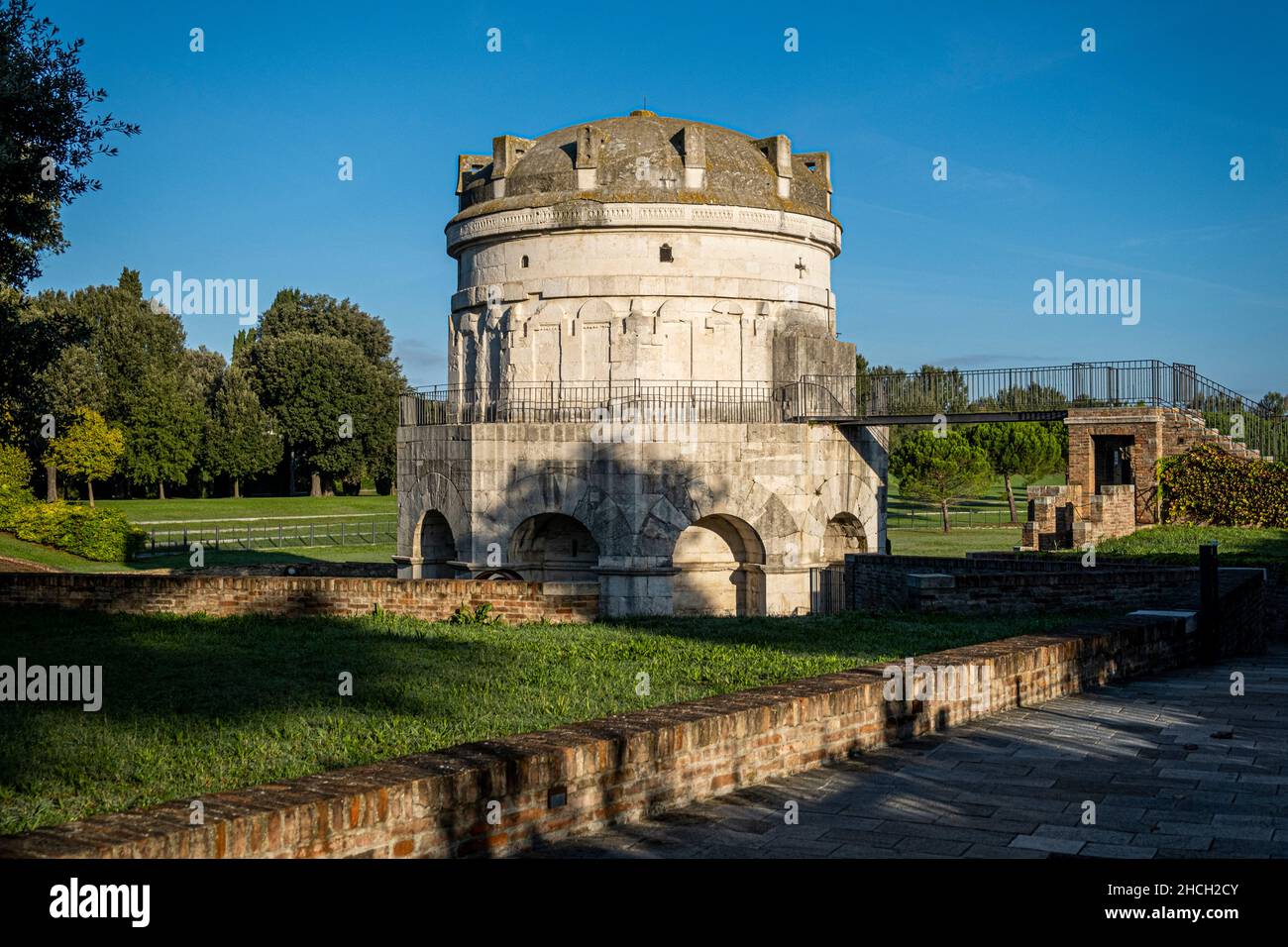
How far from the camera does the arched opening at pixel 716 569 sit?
2747 centimetres

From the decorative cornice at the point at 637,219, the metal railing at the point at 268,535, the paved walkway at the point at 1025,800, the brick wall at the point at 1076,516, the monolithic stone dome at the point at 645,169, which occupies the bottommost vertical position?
the paved walkway at the point at 1025,800

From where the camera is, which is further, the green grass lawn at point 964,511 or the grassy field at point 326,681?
the green grass lawn at point 964,511


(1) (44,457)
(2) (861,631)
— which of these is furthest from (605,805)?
(1) (44,457)

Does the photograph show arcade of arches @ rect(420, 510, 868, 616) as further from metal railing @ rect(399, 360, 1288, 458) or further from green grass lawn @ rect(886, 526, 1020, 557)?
green grass lawn @ rect(886, 526, 1020, 557)

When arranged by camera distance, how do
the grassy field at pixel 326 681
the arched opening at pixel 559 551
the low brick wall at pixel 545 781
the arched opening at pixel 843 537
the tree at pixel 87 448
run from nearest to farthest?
the low brick wall at pixel 545 781
the grassy field at pixel 326 681
the arched opening at pixel 559 551
the arched opening at pixel 843 537
the tree at pixel 87 448

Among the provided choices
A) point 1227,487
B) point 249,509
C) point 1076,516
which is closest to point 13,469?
point 249,509

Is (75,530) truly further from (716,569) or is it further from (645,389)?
(716,569)

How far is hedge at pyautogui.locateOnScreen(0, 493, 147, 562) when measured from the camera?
44688 mm

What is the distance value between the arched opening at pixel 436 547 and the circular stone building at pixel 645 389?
5cm

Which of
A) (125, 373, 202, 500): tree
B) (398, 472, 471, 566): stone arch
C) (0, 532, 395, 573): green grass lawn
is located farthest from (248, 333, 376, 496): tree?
(398, 472, 471, 566): stone arch

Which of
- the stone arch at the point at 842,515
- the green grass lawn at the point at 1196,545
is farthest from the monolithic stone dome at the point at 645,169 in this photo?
the green grass lawn at the point at 1196,545

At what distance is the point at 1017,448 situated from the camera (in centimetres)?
7100

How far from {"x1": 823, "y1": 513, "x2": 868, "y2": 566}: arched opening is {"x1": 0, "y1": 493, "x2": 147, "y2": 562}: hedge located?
27.4 metres

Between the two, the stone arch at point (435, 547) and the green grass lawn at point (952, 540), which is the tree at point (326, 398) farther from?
the stone arch at point (435, 547)
